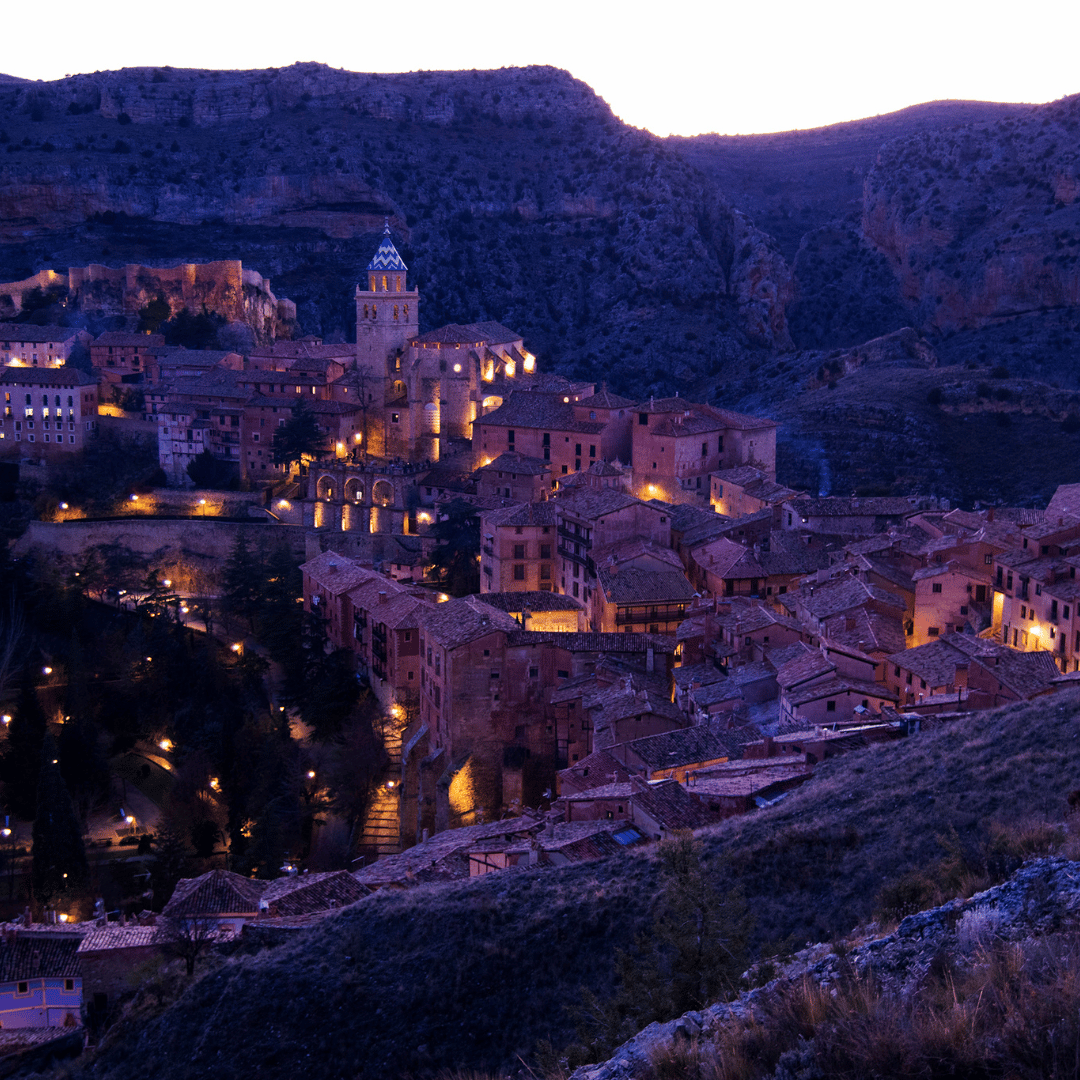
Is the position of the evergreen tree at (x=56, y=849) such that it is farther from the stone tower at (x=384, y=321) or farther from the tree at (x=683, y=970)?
the stone tower at (x=384, y=321)

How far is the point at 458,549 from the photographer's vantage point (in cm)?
3712

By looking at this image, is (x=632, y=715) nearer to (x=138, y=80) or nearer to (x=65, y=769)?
(x=65, y=769)

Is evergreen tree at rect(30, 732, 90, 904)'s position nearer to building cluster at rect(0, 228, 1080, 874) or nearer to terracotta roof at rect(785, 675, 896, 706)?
→ building cluster at rect(0, 228, 1080, 874)

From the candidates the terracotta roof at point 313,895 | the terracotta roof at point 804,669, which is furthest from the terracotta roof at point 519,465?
the terracotta roof at point 313,895

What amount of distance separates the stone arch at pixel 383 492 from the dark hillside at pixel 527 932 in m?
25.3

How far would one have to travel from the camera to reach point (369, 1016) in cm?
1339

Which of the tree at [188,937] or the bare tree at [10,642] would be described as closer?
the tree at [188,937]

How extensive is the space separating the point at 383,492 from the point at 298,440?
11.9 ft

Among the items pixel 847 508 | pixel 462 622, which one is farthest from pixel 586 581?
pixel 847 508

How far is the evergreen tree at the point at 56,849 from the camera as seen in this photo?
25.2 meters

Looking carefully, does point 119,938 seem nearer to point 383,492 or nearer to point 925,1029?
point 925,1029

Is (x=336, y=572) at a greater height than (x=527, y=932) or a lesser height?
lesser

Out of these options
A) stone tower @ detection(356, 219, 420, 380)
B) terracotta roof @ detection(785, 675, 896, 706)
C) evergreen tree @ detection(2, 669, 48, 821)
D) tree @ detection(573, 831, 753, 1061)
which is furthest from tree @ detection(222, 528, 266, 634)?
tree @ detection(573, 831, 753, 1061)

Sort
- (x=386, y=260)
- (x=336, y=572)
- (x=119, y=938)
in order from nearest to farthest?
(x=119, y=938)
(x=336, y=572)
(x=386, y=260)
